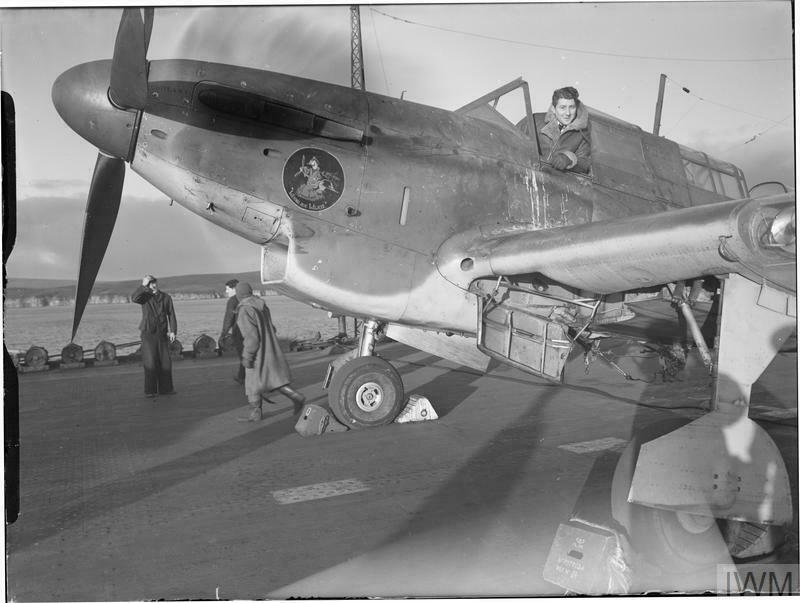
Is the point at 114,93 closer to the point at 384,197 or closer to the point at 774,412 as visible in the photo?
the point at 384,197

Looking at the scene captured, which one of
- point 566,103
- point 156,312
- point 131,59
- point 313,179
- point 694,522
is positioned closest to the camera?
point 694,522

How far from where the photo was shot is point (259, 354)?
23.0ft

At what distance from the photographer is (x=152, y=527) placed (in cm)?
398

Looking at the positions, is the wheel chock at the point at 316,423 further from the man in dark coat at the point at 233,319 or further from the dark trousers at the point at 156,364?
the dark trousers at the point at 156,364

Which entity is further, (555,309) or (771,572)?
(555,309)

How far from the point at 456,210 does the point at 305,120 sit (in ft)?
5.00

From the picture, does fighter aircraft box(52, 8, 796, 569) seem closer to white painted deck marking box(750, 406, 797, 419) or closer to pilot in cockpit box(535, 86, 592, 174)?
pilot in cockpit box(535, 86, 592, 174)

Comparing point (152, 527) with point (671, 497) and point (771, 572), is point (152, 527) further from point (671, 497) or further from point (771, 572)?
point (771, 572)

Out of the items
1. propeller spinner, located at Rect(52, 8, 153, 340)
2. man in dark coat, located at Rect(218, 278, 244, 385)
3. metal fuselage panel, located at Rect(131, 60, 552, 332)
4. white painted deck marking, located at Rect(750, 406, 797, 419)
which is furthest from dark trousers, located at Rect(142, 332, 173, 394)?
white painted deck marking, located at Rect(750, 406, 797, 419)

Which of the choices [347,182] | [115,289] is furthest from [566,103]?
[115,289]

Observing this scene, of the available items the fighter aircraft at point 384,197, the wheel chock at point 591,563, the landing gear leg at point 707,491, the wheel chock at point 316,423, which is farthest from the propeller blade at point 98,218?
the landing gear leg at point 707,491

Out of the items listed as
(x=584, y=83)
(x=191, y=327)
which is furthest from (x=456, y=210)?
(x=191, y=327)

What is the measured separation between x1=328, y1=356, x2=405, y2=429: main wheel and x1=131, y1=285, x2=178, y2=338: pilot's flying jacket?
3.55 m

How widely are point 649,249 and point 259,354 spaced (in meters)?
4.26
